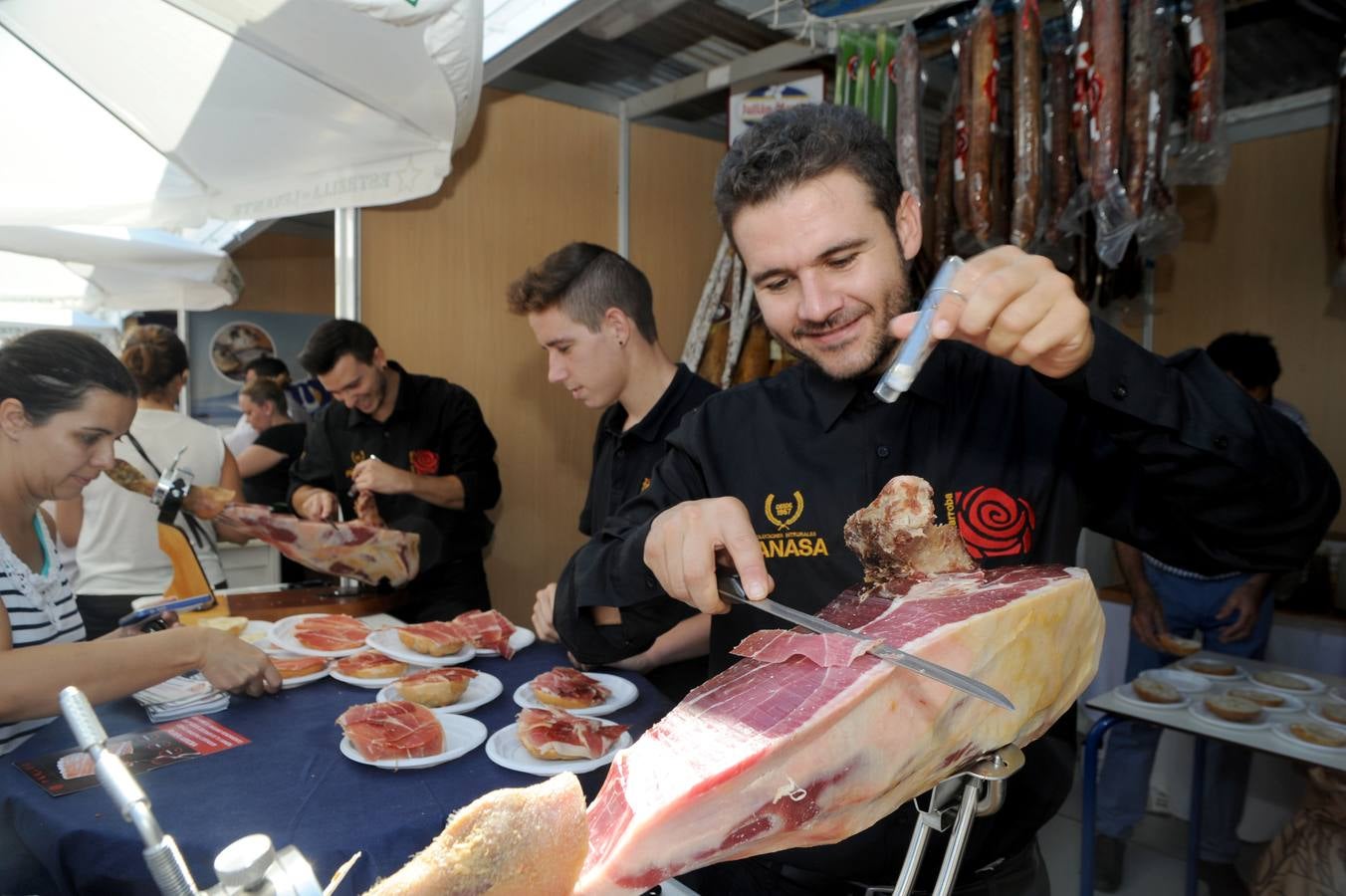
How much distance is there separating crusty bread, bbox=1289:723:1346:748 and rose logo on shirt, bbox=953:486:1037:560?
2.35 meters

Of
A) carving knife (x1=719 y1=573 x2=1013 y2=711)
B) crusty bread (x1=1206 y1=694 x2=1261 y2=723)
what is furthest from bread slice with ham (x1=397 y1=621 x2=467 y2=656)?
crusty bread (x1=1206 y1=694 x2=1261 y2=723)

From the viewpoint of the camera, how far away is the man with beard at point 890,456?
Answer: 134 cm

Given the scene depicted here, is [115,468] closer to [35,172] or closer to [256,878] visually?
[35,172]

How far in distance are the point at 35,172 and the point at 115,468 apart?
1739mm

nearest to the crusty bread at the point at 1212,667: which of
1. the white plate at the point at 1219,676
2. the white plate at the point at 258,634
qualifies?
the white plate at the point at 1219,676

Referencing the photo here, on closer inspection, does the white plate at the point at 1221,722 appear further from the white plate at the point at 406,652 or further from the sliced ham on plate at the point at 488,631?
the white plate at the point at 406,652

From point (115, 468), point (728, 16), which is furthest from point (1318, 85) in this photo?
point (115, 468)

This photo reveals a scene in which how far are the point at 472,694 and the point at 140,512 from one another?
275cm

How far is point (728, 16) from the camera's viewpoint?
14.2ft

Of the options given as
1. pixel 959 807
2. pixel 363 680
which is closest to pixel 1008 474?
pixel 959 807

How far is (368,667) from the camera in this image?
2754 mm

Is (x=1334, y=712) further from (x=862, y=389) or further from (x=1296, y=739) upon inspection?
(x=862, y=389)

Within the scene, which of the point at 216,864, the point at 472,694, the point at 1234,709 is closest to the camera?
the point at 216,864

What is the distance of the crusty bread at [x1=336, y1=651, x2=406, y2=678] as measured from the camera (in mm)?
2709
